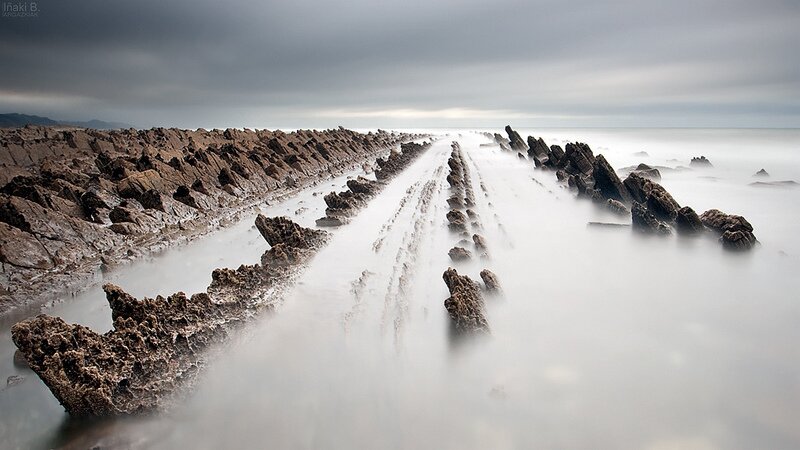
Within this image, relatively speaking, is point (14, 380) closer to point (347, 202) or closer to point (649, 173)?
point (347, 202)

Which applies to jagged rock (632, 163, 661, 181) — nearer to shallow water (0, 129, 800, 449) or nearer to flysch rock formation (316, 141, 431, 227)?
shallow water (0, 129, 800, 449)

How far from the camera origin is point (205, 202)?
13.1 meters

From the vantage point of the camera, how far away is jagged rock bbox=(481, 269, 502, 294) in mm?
6977

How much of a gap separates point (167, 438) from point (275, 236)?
571cm

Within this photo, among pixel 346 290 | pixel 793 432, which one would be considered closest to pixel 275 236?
pixel 346 290

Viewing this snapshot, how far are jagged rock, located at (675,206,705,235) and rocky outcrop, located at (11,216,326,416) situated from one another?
9999 mm

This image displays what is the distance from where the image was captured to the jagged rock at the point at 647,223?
10.9 metres

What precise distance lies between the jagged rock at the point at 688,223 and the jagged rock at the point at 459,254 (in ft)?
19.9

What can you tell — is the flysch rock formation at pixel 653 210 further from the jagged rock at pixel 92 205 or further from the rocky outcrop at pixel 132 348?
the jagged rock at pixel 92 205

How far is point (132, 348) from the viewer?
4738 millimetres

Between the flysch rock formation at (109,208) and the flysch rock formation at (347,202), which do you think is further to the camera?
the flysch rock formation at (347,202)

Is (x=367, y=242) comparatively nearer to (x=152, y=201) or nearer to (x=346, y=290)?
(x=346, y=290)

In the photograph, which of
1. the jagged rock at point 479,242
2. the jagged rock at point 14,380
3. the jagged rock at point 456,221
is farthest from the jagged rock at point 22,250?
the jagged rock at point 456,221

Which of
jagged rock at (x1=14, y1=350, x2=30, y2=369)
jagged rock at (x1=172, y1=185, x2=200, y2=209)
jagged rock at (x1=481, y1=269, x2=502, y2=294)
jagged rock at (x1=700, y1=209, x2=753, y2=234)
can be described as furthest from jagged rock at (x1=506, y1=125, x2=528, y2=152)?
jagged rock at (x1=14, y1=350, x2=30, y2=369)
